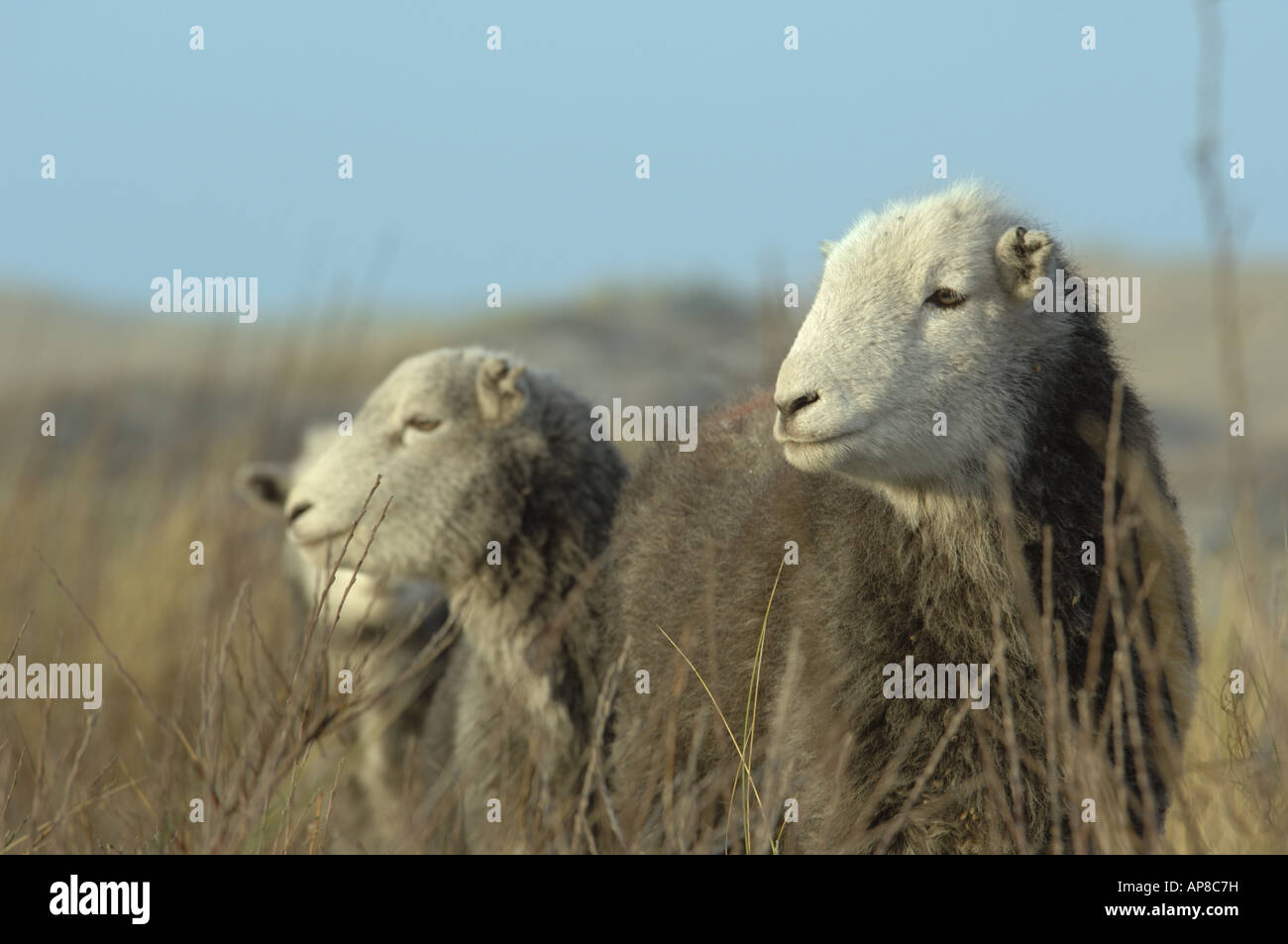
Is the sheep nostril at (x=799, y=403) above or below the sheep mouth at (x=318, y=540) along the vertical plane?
below

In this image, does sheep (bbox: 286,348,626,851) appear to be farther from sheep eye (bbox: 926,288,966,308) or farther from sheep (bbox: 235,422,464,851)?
sheep eye (bbox: 926,288,966,308)

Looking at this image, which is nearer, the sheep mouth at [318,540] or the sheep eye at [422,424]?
the sheep mouth at [318,540]

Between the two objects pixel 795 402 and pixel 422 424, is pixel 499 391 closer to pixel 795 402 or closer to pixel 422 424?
pixel 422 424

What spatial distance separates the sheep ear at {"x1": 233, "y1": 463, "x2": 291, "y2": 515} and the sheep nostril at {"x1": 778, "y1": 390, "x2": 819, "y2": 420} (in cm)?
415

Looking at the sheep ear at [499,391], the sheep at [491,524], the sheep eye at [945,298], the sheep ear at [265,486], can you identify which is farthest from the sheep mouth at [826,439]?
the sheep ear at [265,486]

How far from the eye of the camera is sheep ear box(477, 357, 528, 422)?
18.8 feet

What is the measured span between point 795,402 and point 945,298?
0.54 m

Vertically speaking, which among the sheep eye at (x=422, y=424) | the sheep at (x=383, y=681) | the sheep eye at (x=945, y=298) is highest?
the sheep eye at (x=422, y=424)

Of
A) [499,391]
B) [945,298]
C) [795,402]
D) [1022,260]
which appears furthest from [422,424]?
[1022,260]

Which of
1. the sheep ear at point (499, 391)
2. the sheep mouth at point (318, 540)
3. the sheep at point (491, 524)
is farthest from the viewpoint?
the sheep ear at point (499, 391)

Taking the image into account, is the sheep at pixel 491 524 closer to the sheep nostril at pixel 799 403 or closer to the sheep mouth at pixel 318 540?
the sheep mouth at pixel 318 540

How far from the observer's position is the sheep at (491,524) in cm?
540

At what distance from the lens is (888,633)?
150 inches
